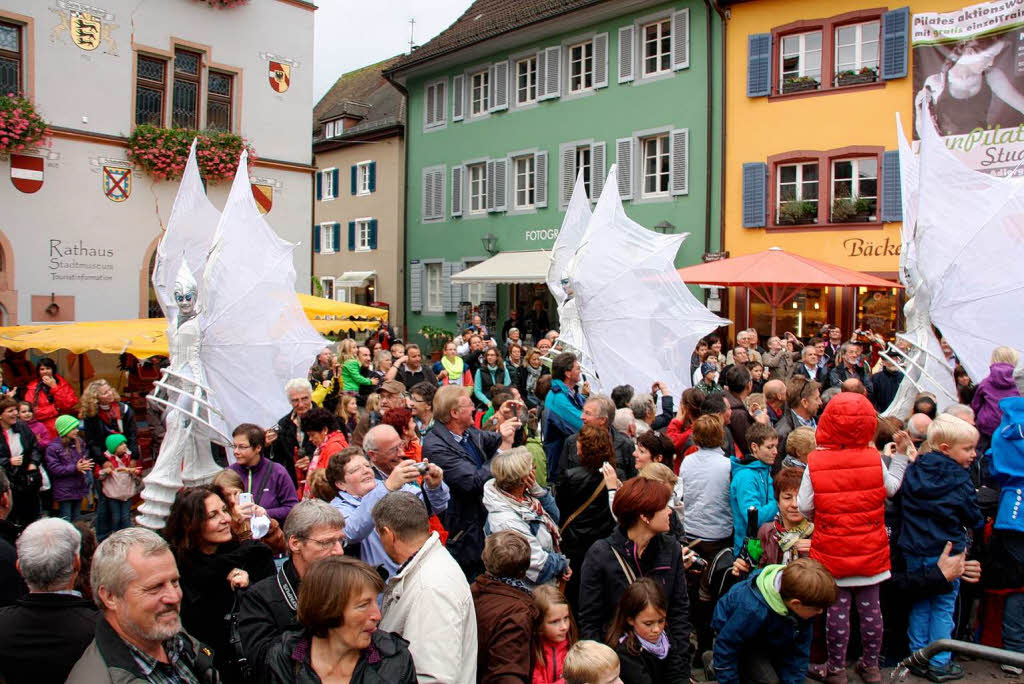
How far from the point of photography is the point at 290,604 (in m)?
3.06

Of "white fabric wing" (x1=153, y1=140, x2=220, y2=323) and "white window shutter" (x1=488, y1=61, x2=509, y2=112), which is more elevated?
"white window shutter" (x1=488, y1=61, x2=509, y2=112)

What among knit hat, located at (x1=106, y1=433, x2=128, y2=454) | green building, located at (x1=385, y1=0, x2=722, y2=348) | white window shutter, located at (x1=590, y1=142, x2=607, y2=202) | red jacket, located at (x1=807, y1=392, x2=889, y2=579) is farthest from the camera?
white window shutter, located at (x1=590, y1=142, x2=607, y2=202)

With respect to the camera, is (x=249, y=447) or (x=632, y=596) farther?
(x=249, y=447)

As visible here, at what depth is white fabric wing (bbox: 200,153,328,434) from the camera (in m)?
6.98

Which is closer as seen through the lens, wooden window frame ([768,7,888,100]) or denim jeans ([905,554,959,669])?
denim jeans ([905,554,959,669])

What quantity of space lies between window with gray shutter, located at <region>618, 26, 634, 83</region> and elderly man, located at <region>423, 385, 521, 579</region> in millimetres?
18699

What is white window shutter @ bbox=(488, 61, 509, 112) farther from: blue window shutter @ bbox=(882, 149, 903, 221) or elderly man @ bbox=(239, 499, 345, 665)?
elderly man @ bbox=(239, 499, 345, 665)

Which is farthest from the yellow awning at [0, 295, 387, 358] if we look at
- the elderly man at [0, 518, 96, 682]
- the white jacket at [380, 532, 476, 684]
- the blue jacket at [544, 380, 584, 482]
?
the white jacket at [380, 532, 476, 684]

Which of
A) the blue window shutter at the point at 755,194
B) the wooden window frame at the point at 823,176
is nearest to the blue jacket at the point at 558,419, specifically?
the wooden window frame at the point at 823,176

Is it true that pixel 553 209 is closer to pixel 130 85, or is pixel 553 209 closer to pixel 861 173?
pixel 861 173

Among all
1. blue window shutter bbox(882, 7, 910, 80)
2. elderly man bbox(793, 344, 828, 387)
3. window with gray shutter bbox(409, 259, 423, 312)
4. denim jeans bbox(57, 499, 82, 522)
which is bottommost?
denim jeans bbox(57, 499, 82, 522)

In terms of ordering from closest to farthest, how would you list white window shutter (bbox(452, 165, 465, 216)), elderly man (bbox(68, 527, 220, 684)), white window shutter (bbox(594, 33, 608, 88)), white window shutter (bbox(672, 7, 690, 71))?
elderly man (bbox(68, 527, 220, 684)) → white window shutter (bbox(672, 7, 690, 71)) → white window shutter (bbox(594, 33, 608, 88)) → white window shutter (bbox(452, 165, 465, 216))

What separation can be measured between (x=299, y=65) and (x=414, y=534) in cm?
1735

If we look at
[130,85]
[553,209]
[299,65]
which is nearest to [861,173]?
[553,209]
